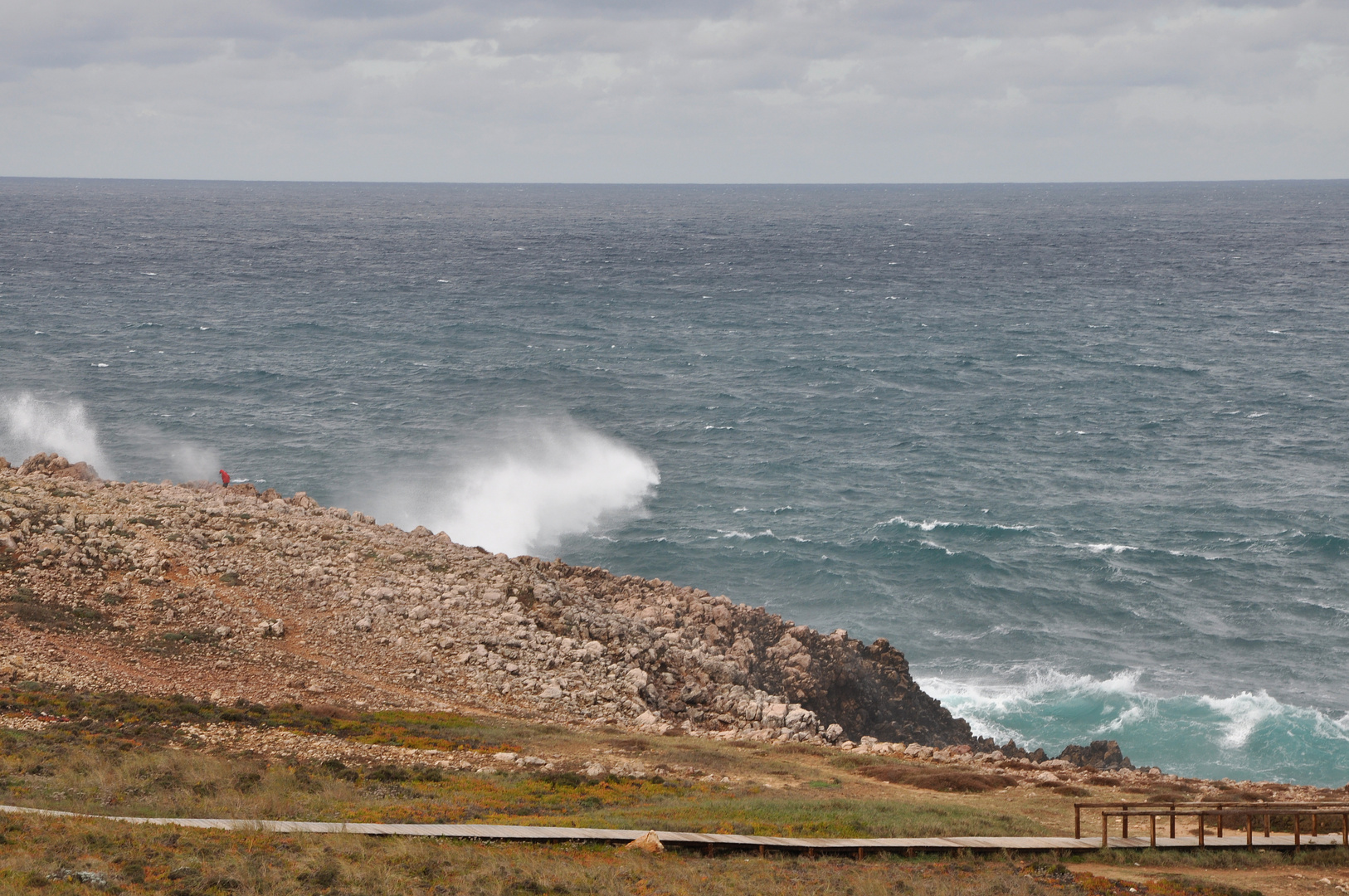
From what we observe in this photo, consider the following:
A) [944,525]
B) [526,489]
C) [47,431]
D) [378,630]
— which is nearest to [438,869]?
[378,630]

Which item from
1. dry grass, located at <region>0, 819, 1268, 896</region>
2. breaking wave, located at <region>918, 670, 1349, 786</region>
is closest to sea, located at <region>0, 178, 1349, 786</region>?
breaking wave, located at <region>918, 670, 1349, 786</region>

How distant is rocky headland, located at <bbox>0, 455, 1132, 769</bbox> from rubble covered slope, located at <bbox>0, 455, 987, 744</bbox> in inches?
2.6

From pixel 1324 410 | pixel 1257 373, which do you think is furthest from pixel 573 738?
pixel 1257 373

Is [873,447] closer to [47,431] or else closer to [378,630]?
[378,630]

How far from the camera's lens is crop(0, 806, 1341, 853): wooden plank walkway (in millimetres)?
17609

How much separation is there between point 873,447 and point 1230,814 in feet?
169

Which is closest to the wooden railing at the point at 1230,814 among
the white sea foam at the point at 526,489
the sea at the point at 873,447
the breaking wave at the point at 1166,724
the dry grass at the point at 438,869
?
the dry grass at the point at 438,869

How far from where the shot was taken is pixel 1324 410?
244 ft

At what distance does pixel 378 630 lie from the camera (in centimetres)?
3025

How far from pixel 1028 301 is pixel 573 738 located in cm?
11075

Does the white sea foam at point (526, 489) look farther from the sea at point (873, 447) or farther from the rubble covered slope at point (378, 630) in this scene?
the rubble covered slope at point (378, 630)

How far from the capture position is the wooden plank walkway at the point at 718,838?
17609 millimetres

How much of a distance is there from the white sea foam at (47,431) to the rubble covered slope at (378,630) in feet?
94.1

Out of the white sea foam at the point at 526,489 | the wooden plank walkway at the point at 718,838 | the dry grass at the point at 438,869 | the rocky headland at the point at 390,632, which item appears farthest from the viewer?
the white sea foam at the point at 526,489
